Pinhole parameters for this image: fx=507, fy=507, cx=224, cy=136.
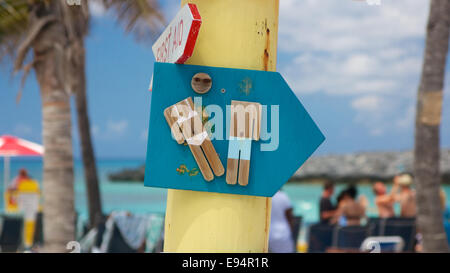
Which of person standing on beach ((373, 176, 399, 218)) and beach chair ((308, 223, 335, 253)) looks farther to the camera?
person standing on beach ((373, 176, 399, 218))

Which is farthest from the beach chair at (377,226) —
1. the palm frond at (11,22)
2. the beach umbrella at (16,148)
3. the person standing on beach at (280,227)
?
the beach umbrella at (16,148)

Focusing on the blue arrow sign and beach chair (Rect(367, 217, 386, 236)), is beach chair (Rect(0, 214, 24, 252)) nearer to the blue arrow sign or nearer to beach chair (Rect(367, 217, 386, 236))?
beach chair (Rect(367, 217, 386, 236))

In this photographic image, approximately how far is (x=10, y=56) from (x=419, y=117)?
658 centimetres

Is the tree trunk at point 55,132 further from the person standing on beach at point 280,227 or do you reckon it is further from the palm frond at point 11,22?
the person standing on beach at point 280,227

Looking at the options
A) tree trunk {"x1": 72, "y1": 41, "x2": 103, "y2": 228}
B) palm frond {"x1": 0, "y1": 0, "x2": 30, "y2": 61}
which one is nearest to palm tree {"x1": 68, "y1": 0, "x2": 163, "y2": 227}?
tree trunk {"x1": 72, "y1": 41, "x2": 103, "y2": 228}

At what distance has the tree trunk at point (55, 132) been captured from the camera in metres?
7.00

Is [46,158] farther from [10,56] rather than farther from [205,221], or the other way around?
[205,221]

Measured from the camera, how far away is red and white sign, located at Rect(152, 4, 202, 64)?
1.39m

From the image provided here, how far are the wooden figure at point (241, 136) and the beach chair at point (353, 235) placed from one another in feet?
21.7

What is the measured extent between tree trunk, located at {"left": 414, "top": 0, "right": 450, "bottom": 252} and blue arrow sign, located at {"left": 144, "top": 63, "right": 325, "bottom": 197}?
4.90 m

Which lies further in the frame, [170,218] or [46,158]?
[46,158]

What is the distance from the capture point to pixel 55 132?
6996 millimetres
